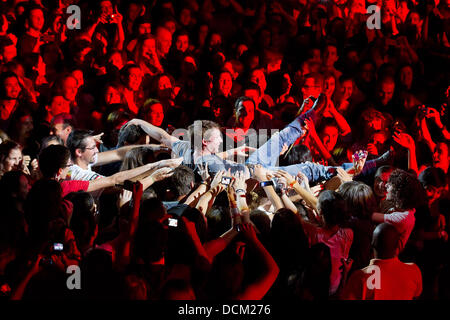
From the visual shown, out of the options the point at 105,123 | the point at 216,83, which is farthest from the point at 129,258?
the point at 216,83

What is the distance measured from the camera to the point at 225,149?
5555 mm

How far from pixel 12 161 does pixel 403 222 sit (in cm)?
260

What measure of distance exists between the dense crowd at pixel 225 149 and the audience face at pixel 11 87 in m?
0.02

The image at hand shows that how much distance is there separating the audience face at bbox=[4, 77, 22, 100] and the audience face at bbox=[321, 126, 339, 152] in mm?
2769

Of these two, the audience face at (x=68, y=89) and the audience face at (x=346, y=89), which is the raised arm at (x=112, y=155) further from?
the audience face at (x=346, y=89)

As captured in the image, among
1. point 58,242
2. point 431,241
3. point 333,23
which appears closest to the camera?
point 58,242

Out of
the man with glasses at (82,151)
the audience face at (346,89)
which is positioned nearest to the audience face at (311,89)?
the audience face at (346,89)

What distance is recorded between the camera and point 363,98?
6.50 m

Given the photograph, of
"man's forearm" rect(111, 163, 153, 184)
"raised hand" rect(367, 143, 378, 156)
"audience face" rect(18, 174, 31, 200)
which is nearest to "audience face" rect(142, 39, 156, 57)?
"man's forearm" rect(111, 163, 153, 184)

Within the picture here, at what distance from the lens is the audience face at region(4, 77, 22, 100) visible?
5.70 m

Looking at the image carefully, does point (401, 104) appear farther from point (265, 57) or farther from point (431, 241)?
point (431, 241)

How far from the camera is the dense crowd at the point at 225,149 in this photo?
310cm

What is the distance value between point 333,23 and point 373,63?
863mm

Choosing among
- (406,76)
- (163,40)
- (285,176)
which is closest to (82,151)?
(285,176)
